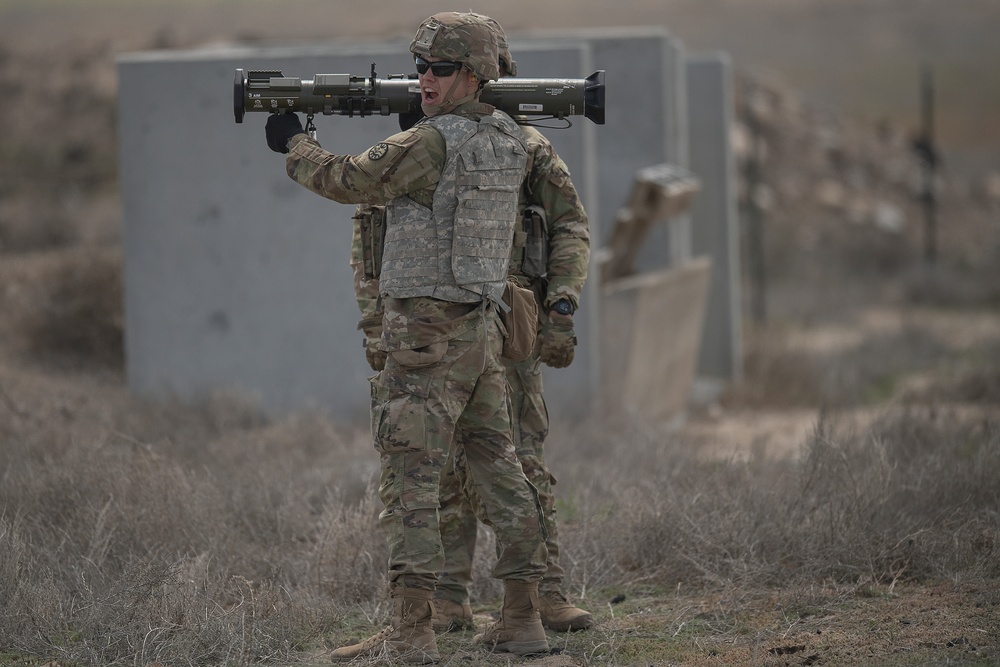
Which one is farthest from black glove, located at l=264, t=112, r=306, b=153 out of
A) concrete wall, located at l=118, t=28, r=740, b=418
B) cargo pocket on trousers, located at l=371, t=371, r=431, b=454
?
concrete wall, located at l=118, t=28, r=740, b=418

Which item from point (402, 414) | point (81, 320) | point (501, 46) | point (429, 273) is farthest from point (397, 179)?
point (81, 320)

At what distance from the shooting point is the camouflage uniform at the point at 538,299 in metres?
4.57

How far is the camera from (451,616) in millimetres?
4652

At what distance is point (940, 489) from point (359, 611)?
8.32ft

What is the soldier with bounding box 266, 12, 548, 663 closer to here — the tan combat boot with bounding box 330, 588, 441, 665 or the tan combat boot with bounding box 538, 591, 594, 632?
the tan combat boot with bounding box 330, 588, 441, 665

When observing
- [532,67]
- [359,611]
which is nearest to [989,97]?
[532,67]

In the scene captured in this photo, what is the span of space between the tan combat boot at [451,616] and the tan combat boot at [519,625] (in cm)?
24

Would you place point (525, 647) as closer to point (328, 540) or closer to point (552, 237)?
point (328, 540)

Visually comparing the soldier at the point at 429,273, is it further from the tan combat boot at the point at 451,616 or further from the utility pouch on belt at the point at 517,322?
the tan combat boot at the point at 451,616

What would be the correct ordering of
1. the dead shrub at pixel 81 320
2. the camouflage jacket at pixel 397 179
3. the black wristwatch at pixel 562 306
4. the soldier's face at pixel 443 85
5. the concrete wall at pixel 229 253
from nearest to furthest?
the camouflage jacket at pixel 397 179 → the soldier's face at pixel 443 85 → the black wristwatch at pixel 562 306 → the concrete wall at pixel 229 253 → the dead shrub at pixel 81 320

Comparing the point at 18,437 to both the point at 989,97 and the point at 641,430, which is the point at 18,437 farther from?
the point at 989,97

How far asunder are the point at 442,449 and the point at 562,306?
698mm

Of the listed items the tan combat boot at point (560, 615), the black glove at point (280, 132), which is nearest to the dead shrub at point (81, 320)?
the black glove at point (280, 132)

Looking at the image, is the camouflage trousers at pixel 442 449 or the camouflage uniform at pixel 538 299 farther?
the camouflage uniform at pixel 538 299
